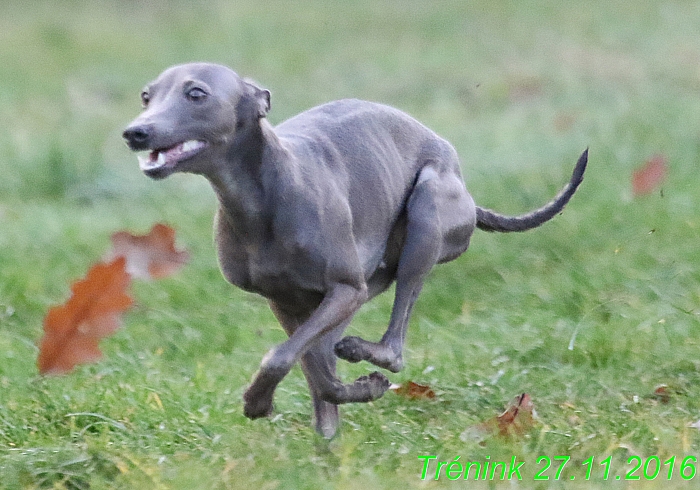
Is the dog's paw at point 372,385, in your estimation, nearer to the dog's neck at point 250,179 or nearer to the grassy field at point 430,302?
the grassy field at point 430,302

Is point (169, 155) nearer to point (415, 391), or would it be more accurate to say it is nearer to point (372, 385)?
point (372, 385)

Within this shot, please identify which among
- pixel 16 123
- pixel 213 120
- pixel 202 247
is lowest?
pixel 16 123

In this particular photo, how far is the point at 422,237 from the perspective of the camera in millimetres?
4445

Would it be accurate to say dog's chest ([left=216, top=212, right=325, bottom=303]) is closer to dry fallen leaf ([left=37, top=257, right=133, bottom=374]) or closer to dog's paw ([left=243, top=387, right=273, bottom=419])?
dog's paw ([left=243, top=387, right=273, bottom=419])

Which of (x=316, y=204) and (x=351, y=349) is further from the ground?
(x=316, y=204)

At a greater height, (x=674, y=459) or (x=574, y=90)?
(x=674, y=459)

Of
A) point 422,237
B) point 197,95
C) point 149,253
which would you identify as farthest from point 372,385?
point 149,253

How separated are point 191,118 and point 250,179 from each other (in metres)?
0.33

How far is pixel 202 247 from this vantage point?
25.0 feet

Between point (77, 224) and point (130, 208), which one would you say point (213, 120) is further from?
point (130, 208)

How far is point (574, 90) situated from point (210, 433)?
Answer: 338 inches

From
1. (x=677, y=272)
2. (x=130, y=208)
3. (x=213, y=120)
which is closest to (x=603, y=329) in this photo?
(x=677, y=272)

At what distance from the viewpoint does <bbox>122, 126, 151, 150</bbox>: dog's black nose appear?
3.63 meters

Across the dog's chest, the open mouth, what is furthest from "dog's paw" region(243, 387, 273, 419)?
the open mouth
